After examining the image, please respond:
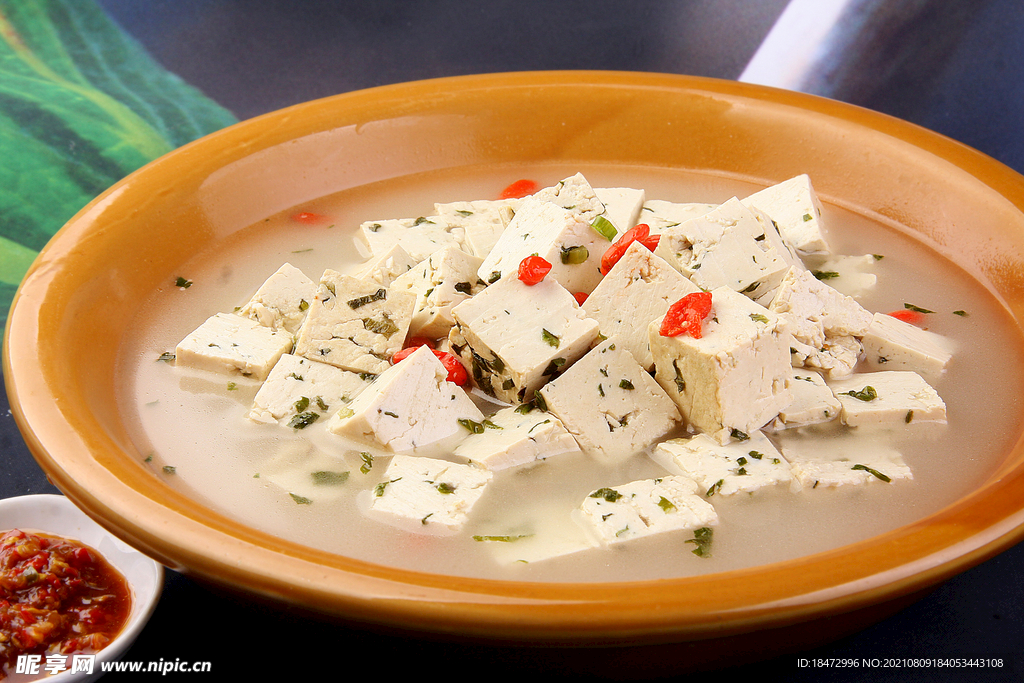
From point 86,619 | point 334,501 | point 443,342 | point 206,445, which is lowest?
point 86,619

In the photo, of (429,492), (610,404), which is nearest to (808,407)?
(610,404)

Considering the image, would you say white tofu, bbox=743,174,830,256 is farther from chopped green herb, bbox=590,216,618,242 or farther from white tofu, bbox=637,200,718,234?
chopped green herb, bbox=590,216,618,242

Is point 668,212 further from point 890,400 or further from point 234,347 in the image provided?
point 234,347

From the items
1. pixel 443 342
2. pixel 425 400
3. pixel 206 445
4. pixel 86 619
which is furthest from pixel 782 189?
pixel 86 619

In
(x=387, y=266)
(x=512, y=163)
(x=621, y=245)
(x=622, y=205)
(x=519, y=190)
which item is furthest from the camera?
(x=512, y=163)

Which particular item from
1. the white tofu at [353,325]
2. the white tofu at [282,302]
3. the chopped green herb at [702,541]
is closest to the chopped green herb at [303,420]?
the white tofu at [353,325]

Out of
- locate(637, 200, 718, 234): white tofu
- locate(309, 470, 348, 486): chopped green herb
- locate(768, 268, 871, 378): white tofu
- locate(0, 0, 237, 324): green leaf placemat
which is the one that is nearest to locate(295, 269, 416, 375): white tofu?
locate(309, 470, 348, 486): chopped green herb

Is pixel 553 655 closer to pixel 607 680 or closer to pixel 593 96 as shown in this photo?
pixel 607 680
